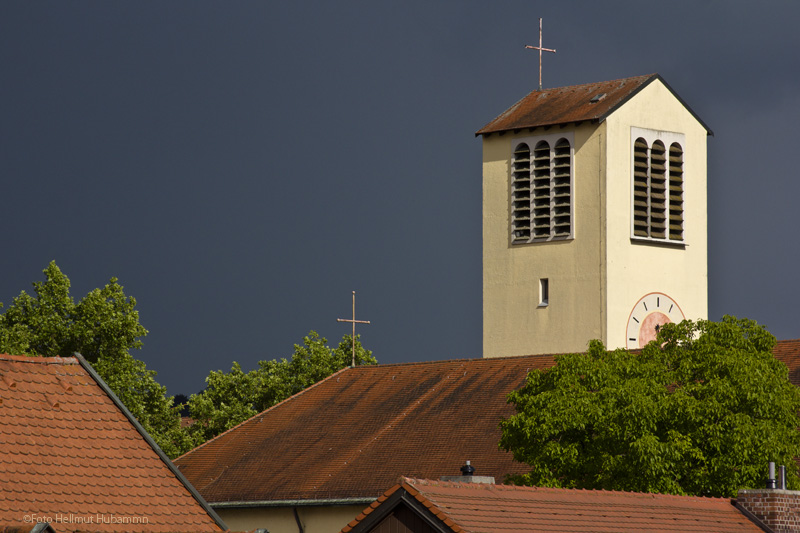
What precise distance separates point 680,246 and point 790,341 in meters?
13.0

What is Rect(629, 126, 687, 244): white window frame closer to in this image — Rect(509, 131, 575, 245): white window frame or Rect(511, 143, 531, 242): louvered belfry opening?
Rect(509, 131, 575, 245): white window frame

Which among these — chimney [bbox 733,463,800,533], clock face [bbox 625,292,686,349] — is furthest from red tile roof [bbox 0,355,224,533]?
clock face [bbox 625,292,686,349]

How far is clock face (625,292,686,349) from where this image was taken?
182 ft

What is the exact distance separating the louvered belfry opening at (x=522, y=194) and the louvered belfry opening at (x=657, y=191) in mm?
3411

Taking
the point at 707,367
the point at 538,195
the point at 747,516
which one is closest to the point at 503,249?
the point at 538,195

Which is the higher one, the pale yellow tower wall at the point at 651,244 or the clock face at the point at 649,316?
the pale yellow tower wall at the point at 651,244

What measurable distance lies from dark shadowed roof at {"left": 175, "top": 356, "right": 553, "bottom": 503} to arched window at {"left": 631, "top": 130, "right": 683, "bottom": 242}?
911 cm

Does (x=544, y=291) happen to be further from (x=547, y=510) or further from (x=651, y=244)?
(x=547, y=510)

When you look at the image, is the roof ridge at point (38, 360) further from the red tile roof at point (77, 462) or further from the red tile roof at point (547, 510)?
the red tile roof at point (547, 510)

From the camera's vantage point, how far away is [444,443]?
154 feet

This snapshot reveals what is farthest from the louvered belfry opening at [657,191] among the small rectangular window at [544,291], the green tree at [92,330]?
the green tree at [92,330]

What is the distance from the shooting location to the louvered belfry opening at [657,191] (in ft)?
188

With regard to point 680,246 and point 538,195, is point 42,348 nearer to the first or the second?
point 538,195

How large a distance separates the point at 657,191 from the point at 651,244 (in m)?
1.84
